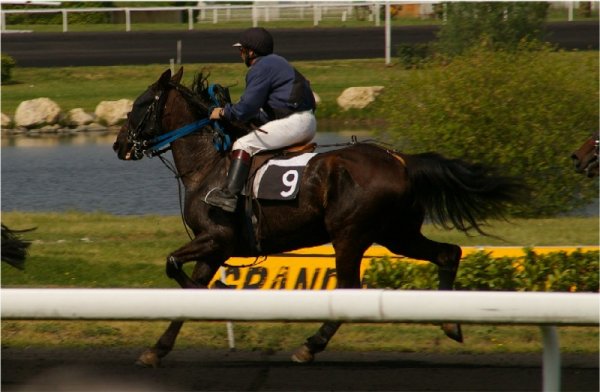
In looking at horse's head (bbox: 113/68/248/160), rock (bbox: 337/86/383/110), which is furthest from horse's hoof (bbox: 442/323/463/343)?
rock (bbox: 337/86/383/110)

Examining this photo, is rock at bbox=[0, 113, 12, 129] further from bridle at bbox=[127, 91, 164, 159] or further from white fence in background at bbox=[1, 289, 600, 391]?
white fence in background at bbox=[1, 289, 600, 391]

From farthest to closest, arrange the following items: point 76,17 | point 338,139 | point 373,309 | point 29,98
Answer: point 76,17 → point 29,98 → point 338,139 → point 373,309

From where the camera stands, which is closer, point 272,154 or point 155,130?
point 272,154

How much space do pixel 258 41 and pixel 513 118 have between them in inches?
236

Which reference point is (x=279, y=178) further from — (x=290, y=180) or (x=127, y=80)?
(x=127, y=80)

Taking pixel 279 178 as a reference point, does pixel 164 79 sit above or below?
above

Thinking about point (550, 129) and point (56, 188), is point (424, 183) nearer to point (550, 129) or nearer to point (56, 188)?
point (550, 129)

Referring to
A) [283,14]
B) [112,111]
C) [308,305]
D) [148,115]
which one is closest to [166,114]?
[148,115]

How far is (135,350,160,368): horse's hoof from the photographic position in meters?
7.50

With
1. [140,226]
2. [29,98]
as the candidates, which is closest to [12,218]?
[140,226]

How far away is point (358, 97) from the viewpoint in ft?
86.5

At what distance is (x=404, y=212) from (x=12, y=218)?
7386mm

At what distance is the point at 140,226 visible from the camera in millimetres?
13609

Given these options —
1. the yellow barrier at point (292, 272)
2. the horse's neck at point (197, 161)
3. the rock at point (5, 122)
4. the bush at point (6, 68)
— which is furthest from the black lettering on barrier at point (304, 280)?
the bush at point (6, 68)
